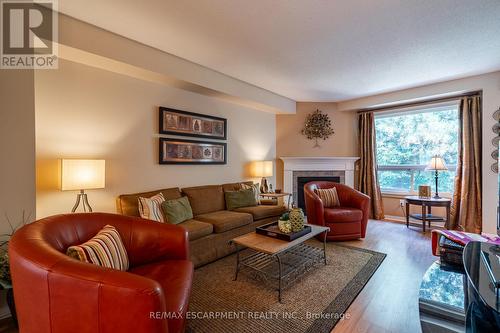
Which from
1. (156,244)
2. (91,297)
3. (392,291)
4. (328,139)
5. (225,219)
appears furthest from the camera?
(328,139)

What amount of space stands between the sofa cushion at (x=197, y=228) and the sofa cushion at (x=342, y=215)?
170 cm

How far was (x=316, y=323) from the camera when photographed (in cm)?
172

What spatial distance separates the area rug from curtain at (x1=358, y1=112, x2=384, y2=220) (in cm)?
234

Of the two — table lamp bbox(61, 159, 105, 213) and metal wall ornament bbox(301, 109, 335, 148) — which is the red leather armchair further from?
table lamp bbox(61, 159, 105, 213)

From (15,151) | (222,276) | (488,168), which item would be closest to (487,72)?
(488,168)

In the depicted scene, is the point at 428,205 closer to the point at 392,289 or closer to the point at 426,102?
the point at 426,102

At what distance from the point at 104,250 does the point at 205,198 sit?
6.51 ft

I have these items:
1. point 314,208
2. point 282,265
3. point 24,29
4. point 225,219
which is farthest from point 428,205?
point 24,29

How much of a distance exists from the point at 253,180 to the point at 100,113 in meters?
2.88

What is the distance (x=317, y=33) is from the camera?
95.6 inches

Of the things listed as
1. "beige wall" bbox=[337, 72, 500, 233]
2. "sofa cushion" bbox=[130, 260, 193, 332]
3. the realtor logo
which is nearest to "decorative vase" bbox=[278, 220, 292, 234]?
"sofa cushion" bbox=[130, 260, 193, 332]

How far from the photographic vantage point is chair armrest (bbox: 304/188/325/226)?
3359 millimetres

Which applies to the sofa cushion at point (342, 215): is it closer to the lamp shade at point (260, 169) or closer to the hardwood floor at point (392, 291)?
the hardwood floor at point (392, 291)

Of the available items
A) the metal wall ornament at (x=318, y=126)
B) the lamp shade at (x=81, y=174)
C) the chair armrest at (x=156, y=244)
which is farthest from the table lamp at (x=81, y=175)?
the metal wall ornament at (x=318, y=126)
